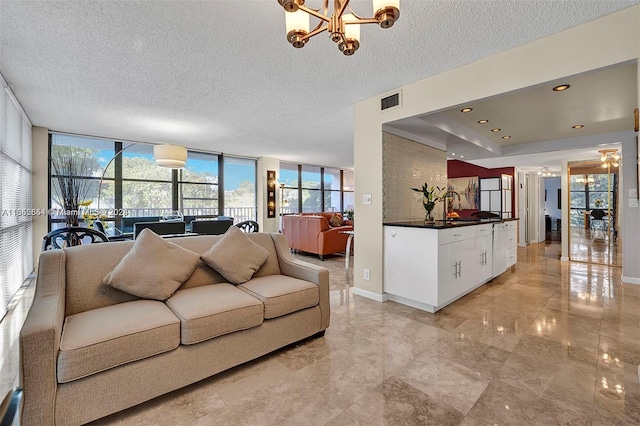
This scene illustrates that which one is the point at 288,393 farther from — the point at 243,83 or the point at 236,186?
the point at 236,186

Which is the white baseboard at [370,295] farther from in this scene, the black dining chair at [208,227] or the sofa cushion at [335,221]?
the sofa cushion at [335,221]

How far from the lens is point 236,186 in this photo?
26.0ft

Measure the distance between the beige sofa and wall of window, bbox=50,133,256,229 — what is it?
3.29 meters

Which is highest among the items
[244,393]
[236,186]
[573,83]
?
[573,83]

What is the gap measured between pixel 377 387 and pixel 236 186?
22.9 ft

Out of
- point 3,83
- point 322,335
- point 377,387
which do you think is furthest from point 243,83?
point 377,387

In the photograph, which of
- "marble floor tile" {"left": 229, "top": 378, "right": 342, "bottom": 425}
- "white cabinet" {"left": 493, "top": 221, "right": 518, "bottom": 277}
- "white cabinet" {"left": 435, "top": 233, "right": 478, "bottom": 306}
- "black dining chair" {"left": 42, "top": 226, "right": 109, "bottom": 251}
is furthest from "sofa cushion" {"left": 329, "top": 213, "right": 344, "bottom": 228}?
"marble floor tile" {"left": 229, "top": 378, "right": 342, "bottom": 425}

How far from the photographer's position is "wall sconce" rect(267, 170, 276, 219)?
821 centimetres

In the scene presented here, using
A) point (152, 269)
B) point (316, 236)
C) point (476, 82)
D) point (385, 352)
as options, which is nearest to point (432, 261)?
point (385, 352)

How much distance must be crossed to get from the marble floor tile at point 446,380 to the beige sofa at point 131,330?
2.57 ft

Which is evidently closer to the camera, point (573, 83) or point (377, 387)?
point (377, 387)

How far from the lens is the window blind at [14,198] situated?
2.95 m

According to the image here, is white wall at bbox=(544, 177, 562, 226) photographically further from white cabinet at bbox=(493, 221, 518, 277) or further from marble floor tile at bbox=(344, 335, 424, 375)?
marble floor tile at bbox=(344, 335, 424, 375)

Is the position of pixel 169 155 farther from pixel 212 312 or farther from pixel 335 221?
pixel 335 221
